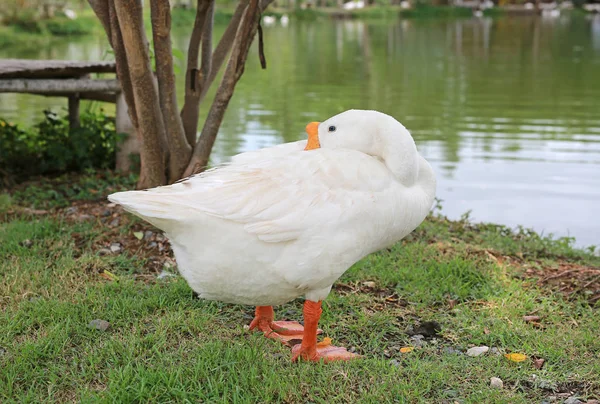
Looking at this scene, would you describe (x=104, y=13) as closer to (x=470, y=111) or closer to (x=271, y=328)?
(x=271, y=328)

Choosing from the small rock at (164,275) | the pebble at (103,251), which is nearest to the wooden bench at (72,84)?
the pebble at (103,251)

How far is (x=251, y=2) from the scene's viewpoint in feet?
13.5

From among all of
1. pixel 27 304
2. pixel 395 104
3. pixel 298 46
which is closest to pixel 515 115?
pixel 395 104

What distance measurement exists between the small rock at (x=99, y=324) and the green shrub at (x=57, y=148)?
2.66 metres

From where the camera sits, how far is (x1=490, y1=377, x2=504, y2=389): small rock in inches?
108

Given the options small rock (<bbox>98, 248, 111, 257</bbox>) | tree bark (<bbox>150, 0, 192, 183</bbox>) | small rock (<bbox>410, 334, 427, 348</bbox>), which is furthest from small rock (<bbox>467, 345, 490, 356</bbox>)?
tree bark (<bbox>150, 0, 192, 183</bbox>)

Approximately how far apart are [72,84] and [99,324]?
2873 mm

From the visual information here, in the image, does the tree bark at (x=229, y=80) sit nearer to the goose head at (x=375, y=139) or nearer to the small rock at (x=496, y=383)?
the goose head at (x=375, y=139)

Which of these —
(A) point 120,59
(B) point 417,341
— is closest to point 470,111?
(A) point 120,59

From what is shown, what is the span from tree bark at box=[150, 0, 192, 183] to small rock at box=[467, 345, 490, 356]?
2520 mm

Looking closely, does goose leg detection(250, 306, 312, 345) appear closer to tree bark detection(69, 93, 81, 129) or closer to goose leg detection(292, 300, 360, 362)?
goose leg detection(292, 300, 360, 362)

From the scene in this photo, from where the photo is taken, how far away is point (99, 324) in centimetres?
312

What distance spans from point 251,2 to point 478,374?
265 cm

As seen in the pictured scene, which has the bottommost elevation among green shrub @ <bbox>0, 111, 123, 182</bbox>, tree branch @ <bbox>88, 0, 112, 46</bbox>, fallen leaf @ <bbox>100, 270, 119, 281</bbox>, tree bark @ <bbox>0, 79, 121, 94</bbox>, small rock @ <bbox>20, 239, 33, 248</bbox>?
fallen leaf @ <bbox>100, 270, 119, 281</bbox>
